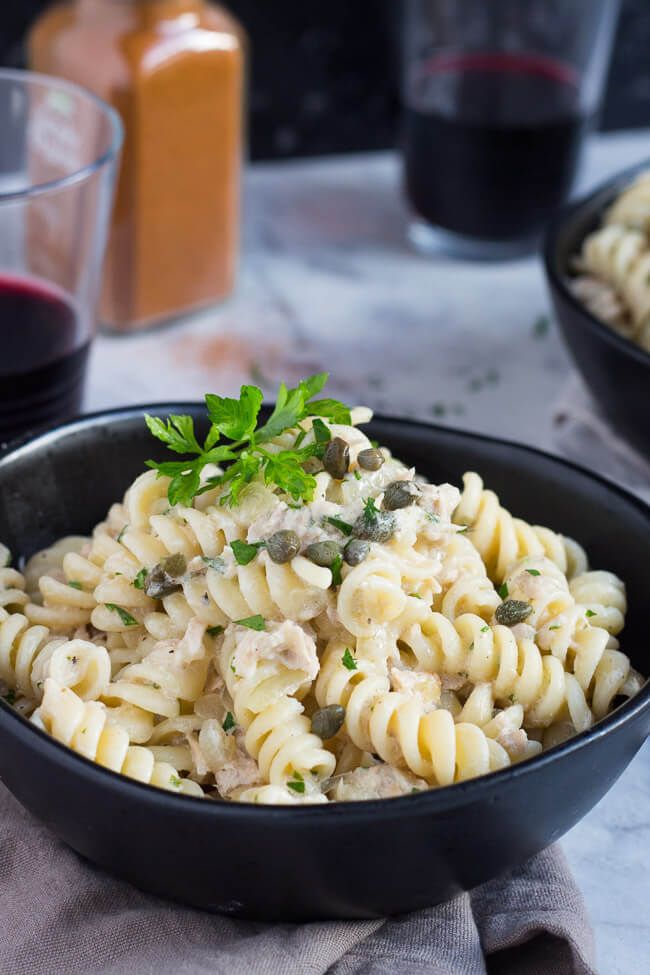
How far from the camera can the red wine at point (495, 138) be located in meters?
3.01

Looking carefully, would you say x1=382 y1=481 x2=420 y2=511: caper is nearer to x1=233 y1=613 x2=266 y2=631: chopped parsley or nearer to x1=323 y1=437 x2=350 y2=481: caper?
x1=323 y1=437 x2=350 y2=481: caper

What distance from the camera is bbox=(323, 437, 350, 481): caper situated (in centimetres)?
157

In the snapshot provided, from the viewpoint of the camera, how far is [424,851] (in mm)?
1312

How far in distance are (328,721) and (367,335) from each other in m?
1.67

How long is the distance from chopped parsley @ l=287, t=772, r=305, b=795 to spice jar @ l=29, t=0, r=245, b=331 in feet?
5.37

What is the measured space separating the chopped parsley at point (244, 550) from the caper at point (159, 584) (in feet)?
0.35

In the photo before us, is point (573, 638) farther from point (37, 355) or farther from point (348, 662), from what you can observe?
point (37, 355)

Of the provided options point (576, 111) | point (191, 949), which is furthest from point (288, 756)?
point (576, 111)

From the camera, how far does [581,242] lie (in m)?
2.66

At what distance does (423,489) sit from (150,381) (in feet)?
4.25

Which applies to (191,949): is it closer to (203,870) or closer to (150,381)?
(203,870)

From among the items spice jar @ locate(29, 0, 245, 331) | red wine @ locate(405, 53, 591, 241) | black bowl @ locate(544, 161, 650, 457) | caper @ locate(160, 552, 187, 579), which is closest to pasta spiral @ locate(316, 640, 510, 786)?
caper @ locate(160, 552, 187, 579)

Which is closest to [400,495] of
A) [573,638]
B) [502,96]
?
[573,638]

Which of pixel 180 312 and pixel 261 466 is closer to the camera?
pixel 261 466
